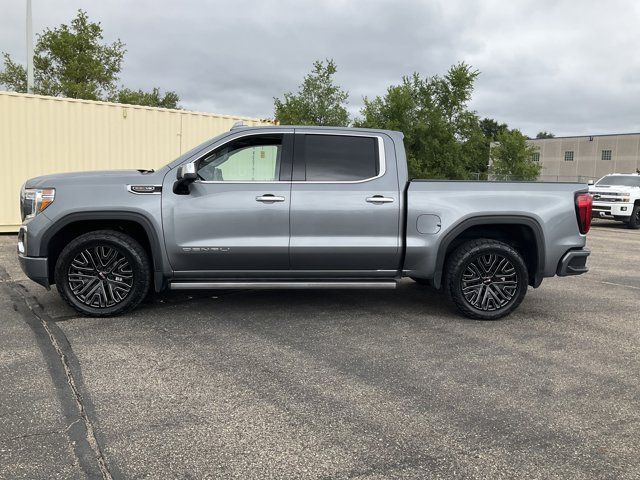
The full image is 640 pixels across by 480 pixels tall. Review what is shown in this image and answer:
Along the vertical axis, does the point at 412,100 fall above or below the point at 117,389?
above

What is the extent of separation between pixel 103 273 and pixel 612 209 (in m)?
18.0

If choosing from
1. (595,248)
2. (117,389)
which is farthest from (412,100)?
(117,389)

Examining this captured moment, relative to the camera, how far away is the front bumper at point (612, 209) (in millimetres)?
18703

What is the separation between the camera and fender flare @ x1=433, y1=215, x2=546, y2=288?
18.1 ft

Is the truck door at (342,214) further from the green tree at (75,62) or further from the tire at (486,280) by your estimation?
the green tree at (75,62)

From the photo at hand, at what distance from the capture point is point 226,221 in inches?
211

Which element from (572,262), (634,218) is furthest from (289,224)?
(634,218)

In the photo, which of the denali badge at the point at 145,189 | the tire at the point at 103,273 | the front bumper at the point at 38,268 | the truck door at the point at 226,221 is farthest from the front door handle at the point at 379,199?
the front bumper at the point at 38,268

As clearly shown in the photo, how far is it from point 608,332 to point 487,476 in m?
3.34

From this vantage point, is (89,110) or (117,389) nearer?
(117,389)

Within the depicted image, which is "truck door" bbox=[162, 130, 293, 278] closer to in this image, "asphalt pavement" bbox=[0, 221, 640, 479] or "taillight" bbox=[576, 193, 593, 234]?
"asphalt pavement" bbox=[0, 221, 640, 479]

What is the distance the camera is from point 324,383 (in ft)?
12.8

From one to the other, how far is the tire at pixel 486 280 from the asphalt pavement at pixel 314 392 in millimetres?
272

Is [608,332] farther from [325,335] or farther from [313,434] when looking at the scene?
[313,434]
